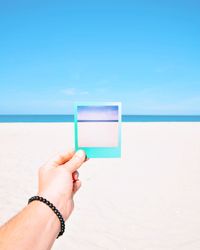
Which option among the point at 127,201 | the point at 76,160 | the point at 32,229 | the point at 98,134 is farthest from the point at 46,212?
the point at 127,201

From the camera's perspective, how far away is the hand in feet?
4.51

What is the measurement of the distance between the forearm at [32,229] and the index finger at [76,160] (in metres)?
0.31

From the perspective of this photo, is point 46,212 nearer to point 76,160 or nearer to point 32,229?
point 32,229

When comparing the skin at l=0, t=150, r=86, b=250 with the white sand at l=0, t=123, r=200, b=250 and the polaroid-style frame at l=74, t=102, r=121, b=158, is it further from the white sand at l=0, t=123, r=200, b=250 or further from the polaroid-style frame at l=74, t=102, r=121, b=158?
the white sand at l=0, t=123, r=200, b=250

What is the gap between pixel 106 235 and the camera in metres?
4.50

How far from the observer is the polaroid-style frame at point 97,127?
153 centimetres

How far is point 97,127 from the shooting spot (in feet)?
5.04

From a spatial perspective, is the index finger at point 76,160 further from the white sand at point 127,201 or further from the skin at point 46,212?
the white sand at point 127,201

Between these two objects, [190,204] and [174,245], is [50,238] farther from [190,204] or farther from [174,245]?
[190,204]

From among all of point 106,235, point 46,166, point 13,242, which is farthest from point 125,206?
point 13,242

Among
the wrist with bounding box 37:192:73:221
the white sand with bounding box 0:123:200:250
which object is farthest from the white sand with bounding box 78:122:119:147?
the white sand with bounding box 0:123:200:250

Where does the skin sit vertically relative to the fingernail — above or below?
below

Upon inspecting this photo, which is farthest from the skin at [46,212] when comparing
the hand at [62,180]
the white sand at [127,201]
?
the white sand at [127,201]

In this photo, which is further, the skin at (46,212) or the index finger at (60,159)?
the index finger at (60,159)
